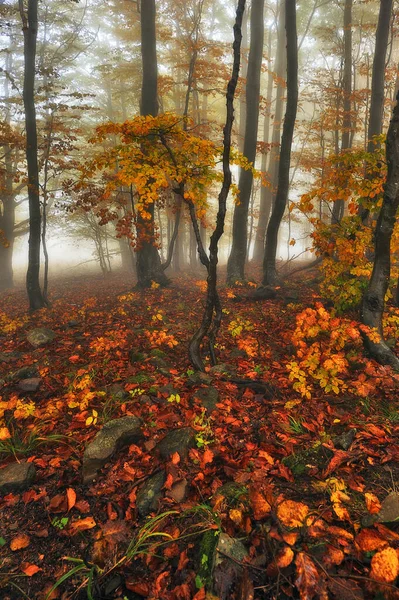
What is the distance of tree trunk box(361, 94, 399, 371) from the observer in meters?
4.12

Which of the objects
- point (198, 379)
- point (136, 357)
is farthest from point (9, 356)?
point (198, 379)

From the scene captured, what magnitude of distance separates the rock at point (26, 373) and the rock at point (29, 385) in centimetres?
30

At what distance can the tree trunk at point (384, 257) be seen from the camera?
4.12 meters

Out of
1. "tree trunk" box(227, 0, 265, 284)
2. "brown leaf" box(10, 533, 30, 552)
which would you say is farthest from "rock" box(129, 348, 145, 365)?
"tree trunk" box(227, 0, 265, 284)

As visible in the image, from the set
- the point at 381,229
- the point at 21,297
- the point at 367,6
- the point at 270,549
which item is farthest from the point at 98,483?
the point at 367,6

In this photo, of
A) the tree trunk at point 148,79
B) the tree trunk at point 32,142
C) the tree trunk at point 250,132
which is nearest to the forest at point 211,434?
the tree trunk at point 32,142

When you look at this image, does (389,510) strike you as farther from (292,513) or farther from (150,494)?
(150,494)

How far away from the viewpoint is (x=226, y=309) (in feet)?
26.6

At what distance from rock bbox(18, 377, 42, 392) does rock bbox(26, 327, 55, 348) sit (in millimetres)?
1827

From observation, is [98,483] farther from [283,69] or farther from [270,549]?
[283,69]

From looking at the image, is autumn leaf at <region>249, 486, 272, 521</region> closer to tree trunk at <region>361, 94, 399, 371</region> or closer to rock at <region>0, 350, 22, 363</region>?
tree trunk at <region>361, 94, 399, 371</region>

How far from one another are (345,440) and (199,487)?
164 cm

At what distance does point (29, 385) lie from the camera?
4.55 meters

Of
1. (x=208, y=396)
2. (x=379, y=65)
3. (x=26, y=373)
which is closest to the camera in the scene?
(x=208, y=396)
